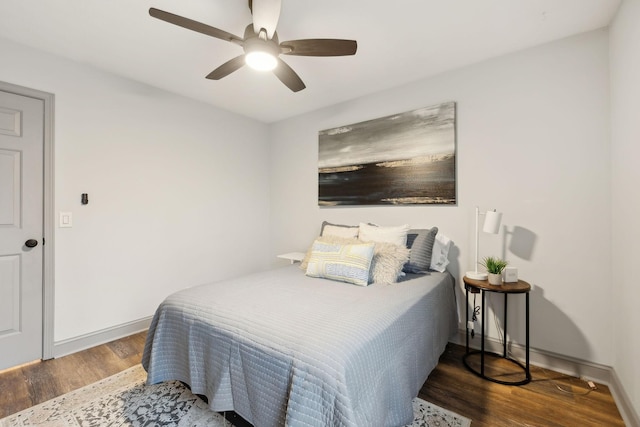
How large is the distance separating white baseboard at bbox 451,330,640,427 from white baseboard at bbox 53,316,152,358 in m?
3.09

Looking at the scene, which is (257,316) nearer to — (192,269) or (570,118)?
(192,269)

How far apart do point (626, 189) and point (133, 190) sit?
3789mm

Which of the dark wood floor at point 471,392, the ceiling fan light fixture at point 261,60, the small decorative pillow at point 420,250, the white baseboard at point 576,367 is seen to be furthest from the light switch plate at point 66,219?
the white baseboard at point 576,367

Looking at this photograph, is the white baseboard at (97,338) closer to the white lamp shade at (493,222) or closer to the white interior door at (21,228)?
the white interior door at (21,228)

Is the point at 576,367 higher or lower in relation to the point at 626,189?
lower

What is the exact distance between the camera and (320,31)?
2021 millimetres

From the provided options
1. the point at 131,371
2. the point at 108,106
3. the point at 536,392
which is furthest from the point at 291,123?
the point at 536,392

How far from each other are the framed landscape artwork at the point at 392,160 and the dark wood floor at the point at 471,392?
1.45m

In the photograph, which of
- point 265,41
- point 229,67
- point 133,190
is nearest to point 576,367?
point 265,41

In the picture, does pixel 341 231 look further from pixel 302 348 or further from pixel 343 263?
pixel 302 348

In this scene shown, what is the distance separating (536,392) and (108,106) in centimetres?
405

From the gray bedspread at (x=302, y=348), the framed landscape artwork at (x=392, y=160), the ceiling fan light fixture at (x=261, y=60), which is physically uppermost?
the ceiling fan light fixture at (x=261, y=60)

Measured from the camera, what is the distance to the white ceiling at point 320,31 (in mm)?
1798

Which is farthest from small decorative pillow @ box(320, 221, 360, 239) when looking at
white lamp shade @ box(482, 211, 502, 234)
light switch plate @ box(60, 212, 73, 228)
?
light switch plate @ box(60, 212, 73, 228)
